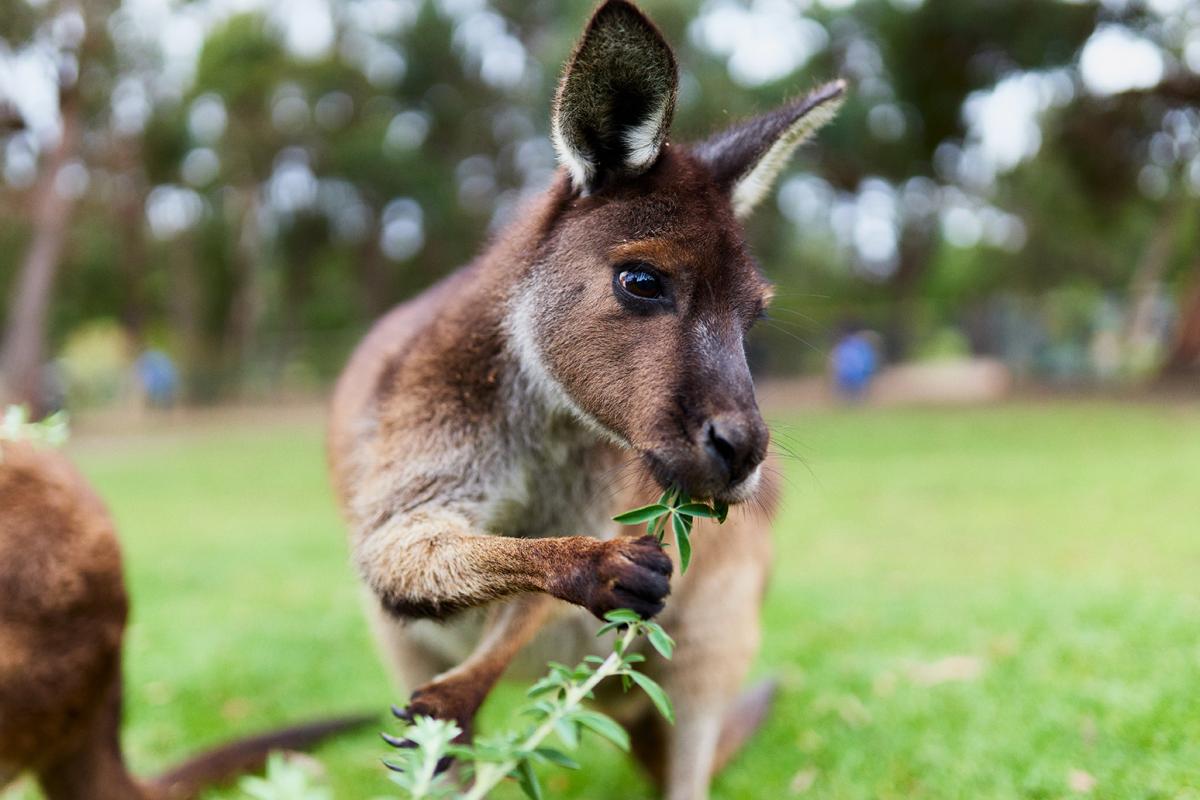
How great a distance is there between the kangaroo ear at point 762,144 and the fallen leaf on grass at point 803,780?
154 centimetres

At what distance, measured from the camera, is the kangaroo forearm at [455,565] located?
162 cm

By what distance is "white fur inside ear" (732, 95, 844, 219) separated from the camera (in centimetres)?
222

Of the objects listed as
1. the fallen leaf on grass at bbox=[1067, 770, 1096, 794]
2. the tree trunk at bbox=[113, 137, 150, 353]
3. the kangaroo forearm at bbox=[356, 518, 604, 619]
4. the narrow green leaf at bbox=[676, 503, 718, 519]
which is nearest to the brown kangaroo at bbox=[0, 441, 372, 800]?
the kangaroo forearm at bbox=[356, 518, 604, 619]

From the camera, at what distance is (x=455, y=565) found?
1835 millimetres

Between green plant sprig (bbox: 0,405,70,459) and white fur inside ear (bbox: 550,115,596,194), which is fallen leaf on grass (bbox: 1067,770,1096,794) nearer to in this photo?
white fur inside ear (bbox: 550,115,596,194)

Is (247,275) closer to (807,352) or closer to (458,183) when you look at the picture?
(458,183)

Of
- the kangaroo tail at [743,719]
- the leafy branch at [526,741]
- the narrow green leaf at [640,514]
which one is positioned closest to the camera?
the leafy branch at [526,741]

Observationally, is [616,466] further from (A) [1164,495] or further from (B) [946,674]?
(A) [1164,495]

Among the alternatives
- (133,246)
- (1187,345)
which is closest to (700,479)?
(1187,345)

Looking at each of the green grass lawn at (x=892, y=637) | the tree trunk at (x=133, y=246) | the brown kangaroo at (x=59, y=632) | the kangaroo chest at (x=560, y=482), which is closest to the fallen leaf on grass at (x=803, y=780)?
the green grass lawn at (x=892, y=637)

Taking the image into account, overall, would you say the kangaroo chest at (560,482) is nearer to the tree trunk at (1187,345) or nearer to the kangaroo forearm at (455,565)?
the kangaroo forearm at (455,565)

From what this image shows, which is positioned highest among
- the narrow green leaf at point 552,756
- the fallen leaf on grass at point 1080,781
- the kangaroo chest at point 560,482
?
the narrow green leaf at point 552,756

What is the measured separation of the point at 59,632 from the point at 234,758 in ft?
2.38

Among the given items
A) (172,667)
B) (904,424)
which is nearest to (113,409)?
(904,424)
